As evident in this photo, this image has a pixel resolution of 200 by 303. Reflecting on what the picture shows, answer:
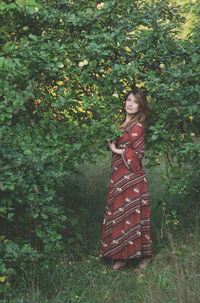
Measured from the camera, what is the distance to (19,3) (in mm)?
2912

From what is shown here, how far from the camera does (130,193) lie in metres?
3.57

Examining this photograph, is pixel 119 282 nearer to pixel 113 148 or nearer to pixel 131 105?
pixel 113 148

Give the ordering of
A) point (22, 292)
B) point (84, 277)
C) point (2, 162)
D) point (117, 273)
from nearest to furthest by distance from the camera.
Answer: point (2, 162) < point (22, 292) < point (84, 277) < point (117, 273)

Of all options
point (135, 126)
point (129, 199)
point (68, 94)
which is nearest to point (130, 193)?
point (129, 199)

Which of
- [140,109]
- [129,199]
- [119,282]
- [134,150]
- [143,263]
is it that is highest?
[140,109]

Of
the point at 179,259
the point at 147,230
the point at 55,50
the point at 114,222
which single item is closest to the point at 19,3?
the point at 55,50

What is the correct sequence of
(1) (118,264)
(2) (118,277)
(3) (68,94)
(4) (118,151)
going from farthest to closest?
1. (1) (118,264)
2. (4) (118,151)
3. (2) (118,277)
4. (3) (68,94)

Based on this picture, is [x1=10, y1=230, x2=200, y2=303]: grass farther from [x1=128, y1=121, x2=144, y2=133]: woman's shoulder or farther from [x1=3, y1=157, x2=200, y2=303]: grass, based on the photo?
[x1=128, y1=121, x2=144, y2=133]: woman's shoulder

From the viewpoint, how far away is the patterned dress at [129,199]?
3521 mm

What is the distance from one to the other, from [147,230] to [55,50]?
191 cm

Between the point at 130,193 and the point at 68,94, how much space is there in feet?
3.75

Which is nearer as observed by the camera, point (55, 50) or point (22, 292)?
point (22, 292)

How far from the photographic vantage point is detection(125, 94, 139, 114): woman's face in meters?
3.59

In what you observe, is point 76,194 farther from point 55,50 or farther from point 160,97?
point 55,50
